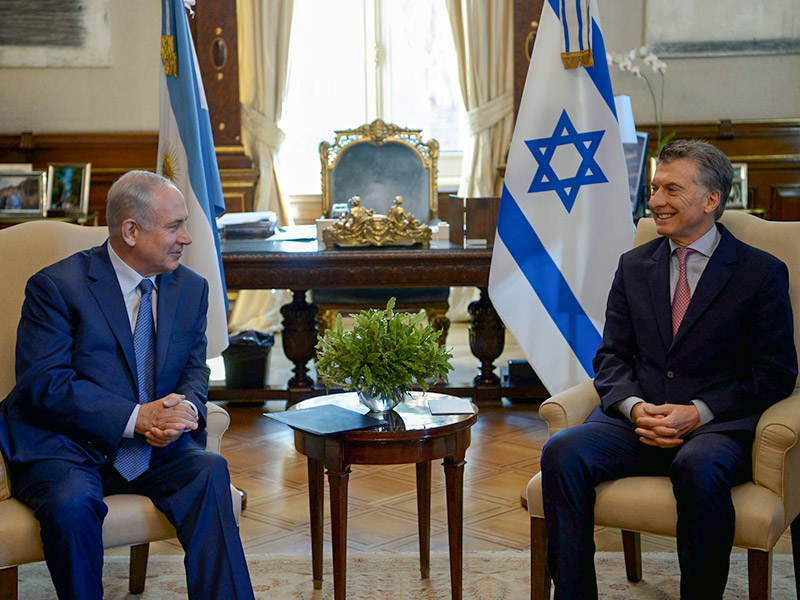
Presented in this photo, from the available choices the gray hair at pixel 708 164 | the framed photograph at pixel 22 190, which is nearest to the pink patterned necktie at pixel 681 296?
the gray hair at pixel 708 164

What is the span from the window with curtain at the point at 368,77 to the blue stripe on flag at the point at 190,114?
3.61m

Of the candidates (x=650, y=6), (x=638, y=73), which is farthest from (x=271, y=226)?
(x=650, y=6)

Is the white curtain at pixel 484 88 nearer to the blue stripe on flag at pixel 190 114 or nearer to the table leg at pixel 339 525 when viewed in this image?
the blue stripe on flag at pixel 190 114

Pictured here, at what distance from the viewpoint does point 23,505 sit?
6.97 feet

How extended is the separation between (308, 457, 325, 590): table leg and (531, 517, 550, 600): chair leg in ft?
2.05

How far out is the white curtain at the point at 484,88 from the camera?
6.85m

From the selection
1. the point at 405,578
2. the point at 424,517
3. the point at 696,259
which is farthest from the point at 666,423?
the point at 405,578

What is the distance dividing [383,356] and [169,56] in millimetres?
1702

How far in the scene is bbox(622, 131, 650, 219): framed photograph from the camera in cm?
531

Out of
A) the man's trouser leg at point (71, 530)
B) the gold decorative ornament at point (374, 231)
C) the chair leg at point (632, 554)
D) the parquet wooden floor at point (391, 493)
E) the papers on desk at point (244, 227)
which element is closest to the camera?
the man's trouser leg at point (71, 530)

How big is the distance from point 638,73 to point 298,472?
13.1 ft

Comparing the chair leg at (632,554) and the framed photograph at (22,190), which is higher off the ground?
the framed photograph at (22,190)

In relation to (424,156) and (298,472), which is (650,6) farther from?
(298,472)

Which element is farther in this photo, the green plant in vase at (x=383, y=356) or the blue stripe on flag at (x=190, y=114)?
the blue stripe on flag at (x=190, y=114)
